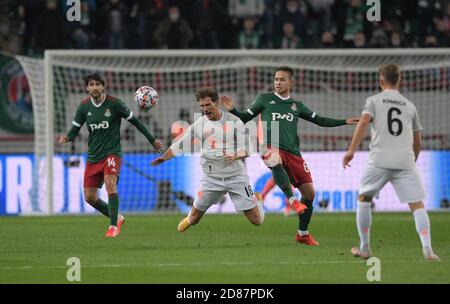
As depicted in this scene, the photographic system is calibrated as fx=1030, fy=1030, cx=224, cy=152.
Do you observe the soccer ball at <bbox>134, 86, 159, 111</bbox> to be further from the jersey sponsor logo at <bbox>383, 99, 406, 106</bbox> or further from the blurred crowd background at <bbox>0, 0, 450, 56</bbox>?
the blurred crowd background at <bbox>0, 0, 450, 56</bbox>

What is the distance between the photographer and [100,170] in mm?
13914

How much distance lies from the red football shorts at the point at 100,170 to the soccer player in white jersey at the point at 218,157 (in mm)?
1403

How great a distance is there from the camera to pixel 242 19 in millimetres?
23641

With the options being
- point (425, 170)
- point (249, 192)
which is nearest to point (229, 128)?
point (249, 192)

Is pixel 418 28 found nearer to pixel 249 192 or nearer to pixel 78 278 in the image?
pixel 249 192

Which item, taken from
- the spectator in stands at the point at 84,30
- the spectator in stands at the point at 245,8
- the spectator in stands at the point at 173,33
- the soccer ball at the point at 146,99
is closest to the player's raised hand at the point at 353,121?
the soccer ball at the point at 146,99

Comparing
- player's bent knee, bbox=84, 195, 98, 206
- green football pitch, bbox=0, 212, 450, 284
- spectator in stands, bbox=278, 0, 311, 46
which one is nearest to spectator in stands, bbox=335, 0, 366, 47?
spectator in stands, bbox=278, 0, 311, 46

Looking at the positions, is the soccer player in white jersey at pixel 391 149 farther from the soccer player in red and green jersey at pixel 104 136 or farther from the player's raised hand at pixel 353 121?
the soccer player in red and green jersey at pixel 104 136

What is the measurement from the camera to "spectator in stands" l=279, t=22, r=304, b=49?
75.0 feet

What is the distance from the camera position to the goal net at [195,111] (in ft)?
65.1

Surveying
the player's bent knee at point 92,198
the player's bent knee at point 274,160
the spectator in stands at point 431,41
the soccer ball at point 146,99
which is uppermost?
the spectator in stands at point 431,41

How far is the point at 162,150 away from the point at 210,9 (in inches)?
415

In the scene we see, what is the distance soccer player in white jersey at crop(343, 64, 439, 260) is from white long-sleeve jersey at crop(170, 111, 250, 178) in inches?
105

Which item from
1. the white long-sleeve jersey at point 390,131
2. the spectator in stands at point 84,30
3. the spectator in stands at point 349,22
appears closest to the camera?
the white long-sleeve jersey at point 390,131
